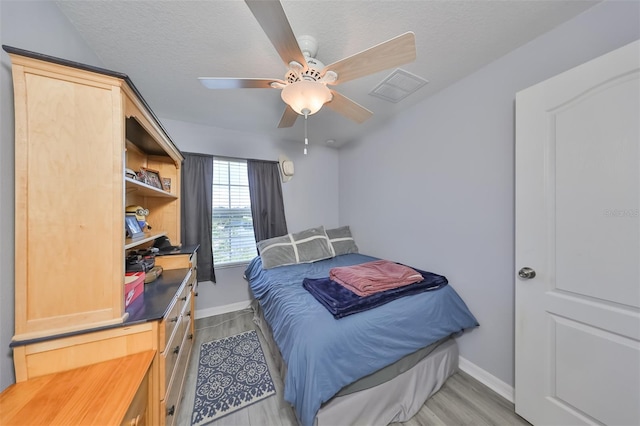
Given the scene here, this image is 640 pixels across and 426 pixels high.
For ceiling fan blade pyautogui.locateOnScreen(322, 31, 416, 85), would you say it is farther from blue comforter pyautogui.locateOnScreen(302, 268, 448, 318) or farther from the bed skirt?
the bed skirt

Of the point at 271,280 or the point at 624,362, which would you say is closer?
the point at 624,362

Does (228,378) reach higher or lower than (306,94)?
lower

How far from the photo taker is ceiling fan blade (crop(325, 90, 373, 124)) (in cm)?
148

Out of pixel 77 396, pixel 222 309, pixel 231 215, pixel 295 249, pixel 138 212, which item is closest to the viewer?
pixel 77 396

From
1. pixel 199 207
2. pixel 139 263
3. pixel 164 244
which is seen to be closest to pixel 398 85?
pixel 139 263

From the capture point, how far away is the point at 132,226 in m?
1.53

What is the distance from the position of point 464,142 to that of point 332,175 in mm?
2142

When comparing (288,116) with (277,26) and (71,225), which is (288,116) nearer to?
(277,26)

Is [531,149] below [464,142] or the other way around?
below

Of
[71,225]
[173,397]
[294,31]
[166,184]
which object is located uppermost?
[294,31]

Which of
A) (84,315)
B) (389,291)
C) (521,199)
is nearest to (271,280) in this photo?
(389,291)

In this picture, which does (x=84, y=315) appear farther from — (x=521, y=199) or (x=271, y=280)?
(x=521, y=199)

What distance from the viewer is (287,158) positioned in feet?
10.5

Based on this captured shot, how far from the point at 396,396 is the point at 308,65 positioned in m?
2.24
